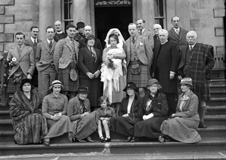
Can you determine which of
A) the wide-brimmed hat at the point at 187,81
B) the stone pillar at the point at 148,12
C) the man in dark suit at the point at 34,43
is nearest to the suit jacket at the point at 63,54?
the man in dark suit at the point at 34,43

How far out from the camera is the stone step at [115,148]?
630cm

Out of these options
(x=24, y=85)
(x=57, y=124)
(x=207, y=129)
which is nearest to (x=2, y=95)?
(x=24, y=85)

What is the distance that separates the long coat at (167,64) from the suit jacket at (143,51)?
0.20 m

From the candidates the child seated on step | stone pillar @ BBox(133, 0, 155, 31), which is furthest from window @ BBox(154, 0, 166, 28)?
the child seated on step

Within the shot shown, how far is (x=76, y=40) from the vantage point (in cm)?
780

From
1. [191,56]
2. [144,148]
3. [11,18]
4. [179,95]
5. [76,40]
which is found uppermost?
[11,18]

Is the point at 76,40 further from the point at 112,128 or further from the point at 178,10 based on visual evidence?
the point at 178,10

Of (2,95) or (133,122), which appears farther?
(2,95)

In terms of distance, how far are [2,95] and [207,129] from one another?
15.7 feet

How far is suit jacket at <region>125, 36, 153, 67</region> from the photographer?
7.21 metres

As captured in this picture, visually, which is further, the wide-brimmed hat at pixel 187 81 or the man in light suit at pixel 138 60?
the man in light suit at pixel 138 60

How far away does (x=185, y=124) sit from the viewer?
633 cm

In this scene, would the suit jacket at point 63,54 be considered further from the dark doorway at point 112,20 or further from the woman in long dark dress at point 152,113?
the dark doorway at point 112,20

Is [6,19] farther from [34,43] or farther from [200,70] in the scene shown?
[200,70]
